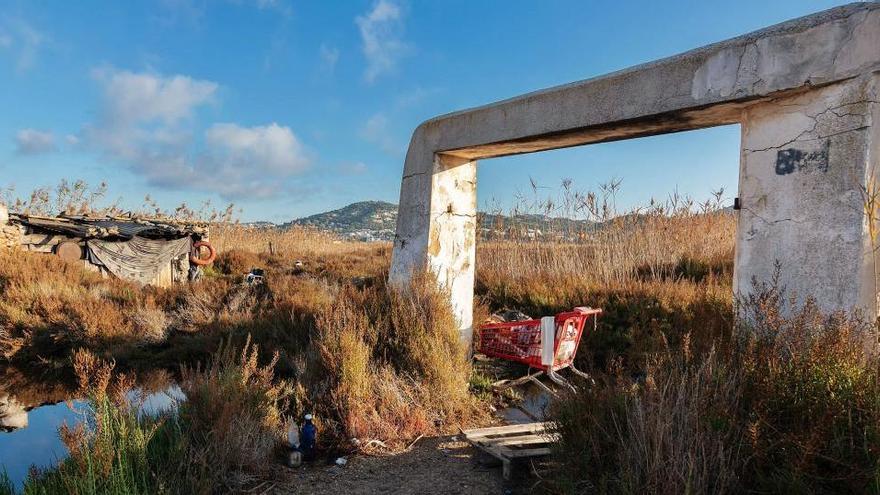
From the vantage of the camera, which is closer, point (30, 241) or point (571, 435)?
point (571, 435)

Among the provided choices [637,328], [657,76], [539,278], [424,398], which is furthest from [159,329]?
[657,76]

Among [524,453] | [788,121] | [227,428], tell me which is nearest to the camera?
[788,121]

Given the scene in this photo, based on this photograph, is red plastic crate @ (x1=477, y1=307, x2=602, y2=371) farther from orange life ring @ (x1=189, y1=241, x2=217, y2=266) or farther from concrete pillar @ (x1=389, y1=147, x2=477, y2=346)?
orange life ring @ (x1=189, y1=241, x2=217, y2=266)

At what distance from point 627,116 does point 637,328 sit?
3463 millimetres

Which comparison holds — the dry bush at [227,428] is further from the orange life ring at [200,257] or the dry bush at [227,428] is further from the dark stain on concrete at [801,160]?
the orange life ring at [200,257]

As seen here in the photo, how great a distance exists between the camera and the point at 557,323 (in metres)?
5.86

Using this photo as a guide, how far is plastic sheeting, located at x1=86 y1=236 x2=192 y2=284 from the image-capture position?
14125 mm

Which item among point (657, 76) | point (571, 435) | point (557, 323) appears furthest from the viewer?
point (557, 323)

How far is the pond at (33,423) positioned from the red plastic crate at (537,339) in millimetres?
3603

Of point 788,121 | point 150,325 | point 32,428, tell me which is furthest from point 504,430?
point 150,325

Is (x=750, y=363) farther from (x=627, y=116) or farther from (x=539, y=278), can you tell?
(x=539, y=278)

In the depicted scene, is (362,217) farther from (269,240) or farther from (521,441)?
(521,441)

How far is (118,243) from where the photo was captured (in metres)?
14.5

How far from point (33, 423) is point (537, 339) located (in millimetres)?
6252
